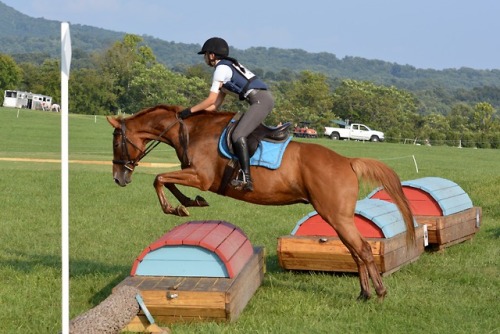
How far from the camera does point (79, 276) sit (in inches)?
412

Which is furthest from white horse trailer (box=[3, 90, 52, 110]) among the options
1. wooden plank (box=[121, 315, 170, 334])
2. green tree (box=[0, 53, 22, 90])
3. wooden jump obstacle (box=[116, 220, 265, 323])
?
wooden plank (box=[121, 315, 170, 334])

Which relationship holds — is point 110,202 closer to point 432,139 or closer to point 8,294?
point 8,294

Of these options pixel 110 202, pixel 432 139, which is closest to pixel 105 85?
pixel 432 139

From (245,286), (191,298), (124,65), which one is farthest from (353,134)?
(191,298)

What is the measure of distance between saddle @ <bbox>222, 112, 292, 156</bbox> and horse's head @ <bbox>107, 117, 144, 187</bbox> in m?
1.30

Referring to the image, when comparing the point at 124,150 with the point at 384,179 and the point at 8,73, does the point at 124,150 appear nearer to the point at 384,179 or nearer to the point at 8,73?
the point at 384,179

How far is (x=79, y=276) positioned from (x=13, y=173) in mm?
16366

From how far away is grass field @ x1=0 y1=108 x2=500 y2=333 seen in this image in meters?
8.08

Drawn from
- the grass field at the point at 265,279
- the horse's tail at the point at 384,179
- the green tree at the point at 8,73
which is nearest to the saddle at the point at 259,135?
the horse's tail at the point at 384,179

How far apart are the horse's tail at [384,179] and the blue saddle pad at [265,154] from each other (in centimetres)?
94

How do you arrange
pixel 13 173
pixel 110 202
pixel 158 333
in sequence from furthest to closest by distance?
1. pixel 13 173
2. pixel 110 202
3. pixel 158 333

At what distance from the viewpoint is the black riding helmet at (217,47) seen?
361 inches

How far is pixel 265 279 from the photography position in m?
10.5

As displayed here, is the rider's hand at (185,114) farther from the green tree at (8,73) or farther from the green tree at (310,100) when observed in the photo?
the green tree at (8,73)
